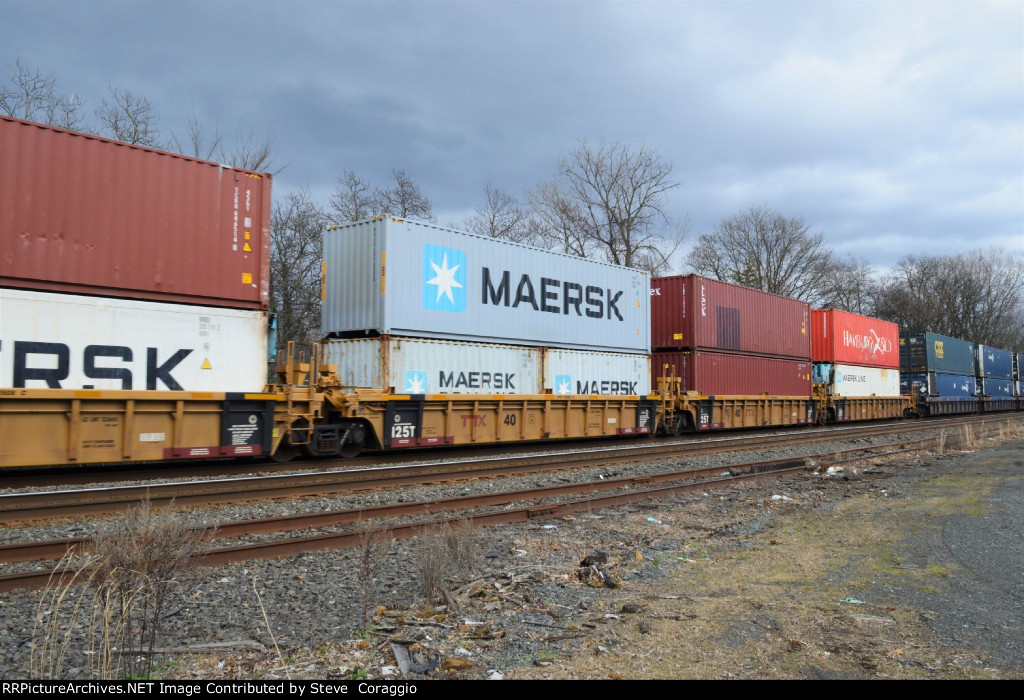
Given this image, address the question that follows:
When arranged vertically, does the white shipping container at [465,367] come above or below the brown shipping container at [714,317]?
below

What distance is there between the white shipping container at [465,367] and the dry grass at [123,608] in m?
8.58

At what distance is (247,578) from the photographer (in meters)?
5.40

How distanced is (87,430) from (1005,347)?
289 ft

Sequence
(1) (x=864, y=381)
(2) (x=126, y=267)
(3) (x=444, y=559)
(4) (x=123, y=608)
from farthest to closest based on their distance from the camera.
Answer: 1. (1) (x=864, y=381)
2. (2) (x=126, y=267)
3. (3) (x=444, y=559)
4. (4) (x=123, y=608)

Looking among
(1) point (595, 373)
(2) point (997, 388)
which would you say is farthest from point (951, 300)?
(1) point (595, 373)

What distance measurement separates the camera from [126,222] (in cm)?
997

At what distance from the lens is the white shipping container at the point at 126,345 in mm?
8938

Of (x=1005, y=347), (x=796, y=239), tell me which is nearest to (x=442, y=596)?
(x=796, y=239)

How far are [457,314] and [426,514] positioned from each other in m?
6.69

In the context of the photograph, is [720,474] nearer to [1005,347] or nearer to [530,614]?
[530,614]

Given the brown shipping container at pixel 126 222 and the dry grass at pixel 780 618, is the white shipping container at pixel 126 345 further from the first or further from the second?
the dry grass at pixel 780 618
